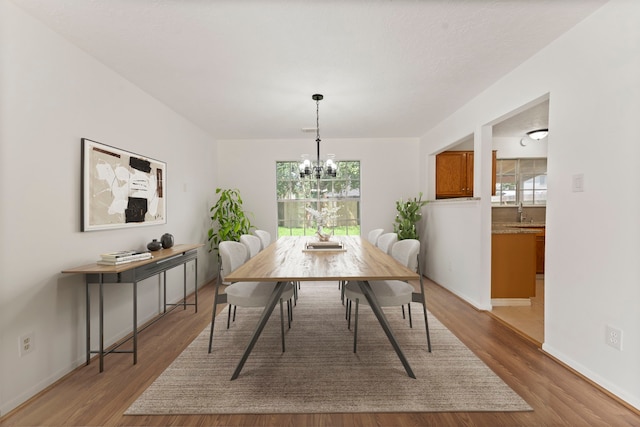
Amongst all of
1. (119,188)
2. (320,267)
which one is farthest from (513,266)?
(119,188)

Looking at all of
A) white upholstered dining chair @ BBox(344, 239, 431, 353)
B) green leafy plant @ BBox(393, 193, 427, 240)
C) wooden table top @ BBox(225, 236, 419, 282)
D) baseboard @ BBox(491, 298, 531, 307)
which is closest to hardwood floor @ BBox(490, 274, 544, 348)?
baseboard @ BBox(491, 298, 531, 307)

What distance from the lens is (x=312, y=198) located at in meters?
5.84

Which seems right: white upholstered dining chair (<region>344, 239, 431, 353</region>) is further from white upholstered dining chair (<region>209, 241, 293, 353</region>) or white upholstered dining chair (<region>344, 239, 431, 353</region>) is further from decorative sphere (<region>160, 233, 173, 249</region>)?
decorative sphere (<region>160, 233, 173, 249</region>)

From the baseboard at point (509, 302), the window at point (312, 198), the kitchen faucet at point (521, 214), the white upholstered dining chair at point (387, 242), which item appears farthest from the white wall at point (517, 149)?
the white upholstered dining chair at point (387, 242)

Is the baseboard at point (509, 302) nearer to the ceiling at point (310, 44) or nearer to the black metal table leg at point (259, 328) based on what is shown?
the ceiling at point (310, 44)

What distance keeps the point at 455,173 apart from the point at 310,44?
12.2ft

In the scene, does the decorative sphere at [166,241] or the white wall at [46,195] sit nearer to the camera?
the white wall at [46,195]

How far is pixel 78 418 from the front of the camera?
1.72 m

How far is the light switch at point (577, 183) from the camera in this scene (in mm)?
2150

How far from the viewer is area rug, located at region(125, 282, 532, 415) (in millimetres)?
1807

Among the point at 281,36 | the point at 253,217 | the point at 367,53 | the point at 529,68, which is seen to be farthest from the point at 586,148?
the point at 253,217

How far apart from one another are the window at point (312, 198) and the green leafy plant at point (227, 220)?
78 cm

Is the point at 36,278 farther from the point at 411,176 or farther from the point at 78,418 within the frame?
the point at 411,176

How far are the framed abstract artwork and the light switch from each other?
3731mm
